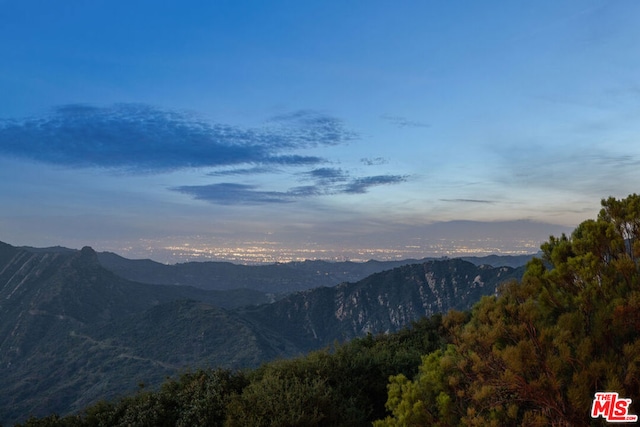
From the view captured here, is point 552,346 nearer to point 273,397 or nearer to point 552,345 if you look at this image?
point 552,345

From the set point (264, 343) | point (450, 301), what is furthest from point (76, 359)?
point (450, 301)

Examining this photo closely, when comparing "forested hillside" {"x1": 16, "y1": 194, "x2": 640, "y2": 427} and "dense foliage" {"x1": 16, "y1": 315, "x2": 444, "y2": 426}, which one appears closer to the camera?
"forested hillside" {"x1": 16, "y1": 194, "x2": 640, "y2": 427}

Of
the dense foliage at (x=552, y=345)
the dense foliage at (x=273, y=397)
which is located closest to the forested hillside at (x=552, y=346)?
the dense foliage at (x=552, y=345)

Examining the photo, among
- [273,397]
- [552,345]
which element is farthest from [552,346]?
[273,397]

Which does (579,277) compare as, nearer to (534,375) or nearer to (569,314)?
(569,314)

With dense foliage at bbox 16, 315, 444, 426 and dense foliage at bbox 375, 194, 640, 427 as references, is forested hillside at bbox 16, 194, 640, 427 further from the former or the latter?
dense foliage at bbox 16, 315, 444, 426

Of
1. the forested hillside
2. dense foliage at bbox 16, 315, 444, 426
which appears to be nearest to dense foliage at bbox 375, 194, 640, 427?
the forested hillside
